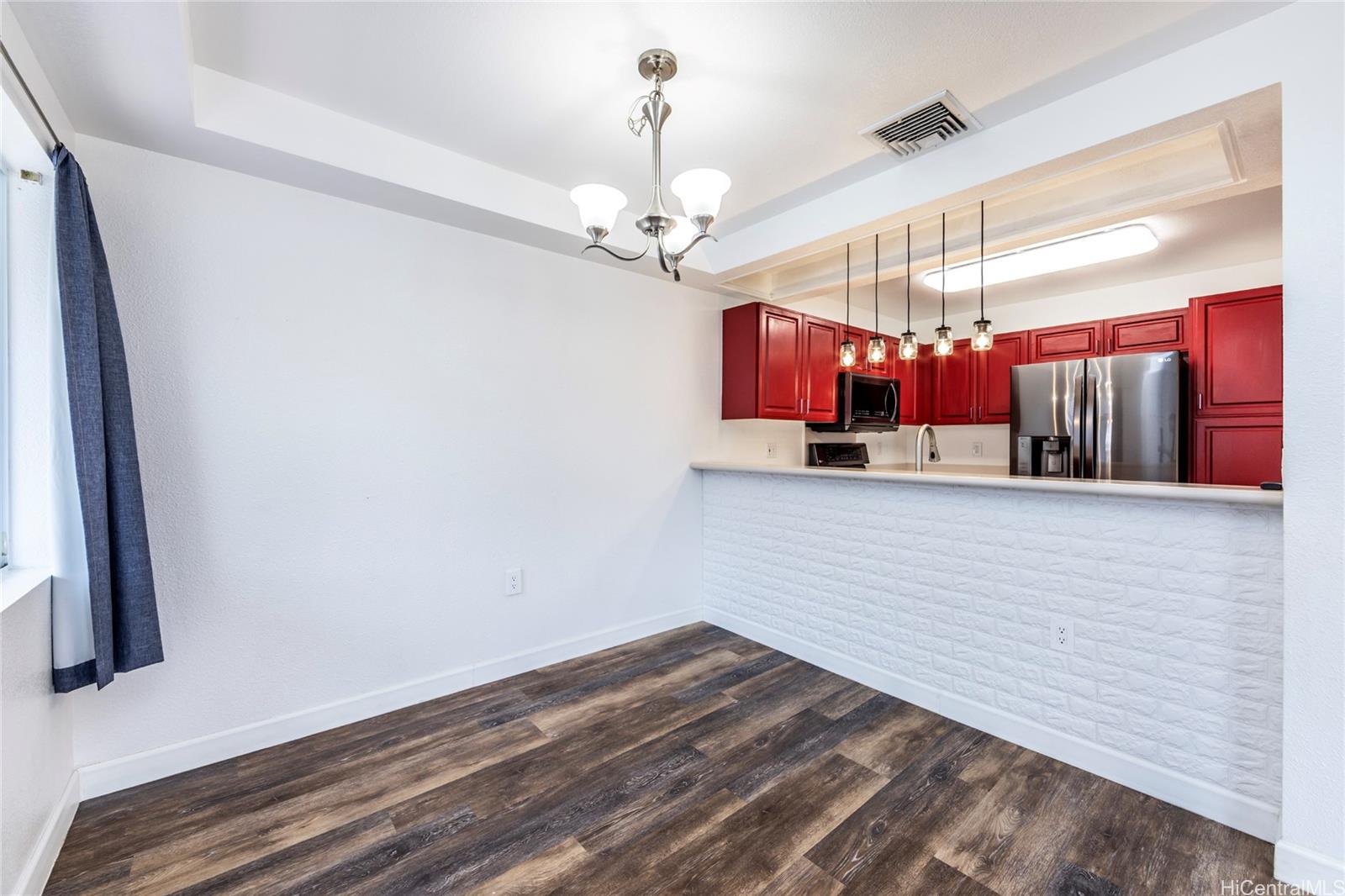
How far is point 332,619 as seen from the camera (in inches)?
91.9

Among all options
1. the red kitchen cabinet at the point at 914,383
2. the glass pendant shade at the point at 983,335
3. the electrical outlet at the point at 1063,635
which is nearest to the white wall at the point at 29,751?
the electrical outlet at the point at 1063,635

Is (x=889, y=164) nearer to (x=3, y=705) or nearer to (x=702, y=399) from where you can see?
(x=702, y=399)

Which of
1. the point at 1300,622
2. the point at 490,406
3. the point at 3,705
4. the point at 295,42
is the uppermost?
the point at 295,42

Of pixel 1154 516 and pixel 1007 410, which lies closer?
pixel 1154 516

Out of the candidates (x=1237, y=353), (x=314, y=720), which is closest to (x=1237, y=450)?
(x=1237, y=353)

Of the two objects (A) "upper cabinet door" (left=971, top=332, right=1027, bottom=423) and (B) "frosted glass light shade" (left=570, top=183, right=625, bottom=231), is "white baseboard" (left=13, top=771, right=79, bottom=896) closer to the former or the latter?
(B) "frosted glass light shade" (left=570, top=183, right=625, bottom=231)

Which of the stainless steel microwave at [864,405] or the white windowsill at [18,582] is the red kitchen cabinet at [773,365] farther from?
the white windowsill at [18,582]

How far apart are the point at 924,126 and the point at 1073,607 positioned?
189 cm

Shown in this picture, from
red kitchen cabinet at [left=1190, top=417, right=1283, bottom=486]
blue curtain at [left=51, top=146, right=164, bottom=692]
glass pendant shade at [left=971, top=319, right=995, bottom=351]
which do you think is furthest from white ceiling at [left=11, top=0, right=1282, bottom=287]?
red kitchen cabinet at [left=1190, top=417, right=1283, bottom=486]

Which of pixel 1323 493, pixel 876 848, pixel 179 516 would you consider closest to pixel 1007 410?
pixel 1323 493

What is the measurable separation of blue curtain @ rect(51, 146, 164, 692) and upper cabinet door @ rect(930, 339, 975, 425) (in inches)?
204

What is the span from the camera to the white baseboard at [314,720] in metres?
1.90

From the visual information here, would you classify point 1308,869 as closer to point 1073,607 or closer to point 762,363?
point 1073,607

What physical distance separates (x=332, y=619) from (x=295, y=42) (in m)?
2.08
